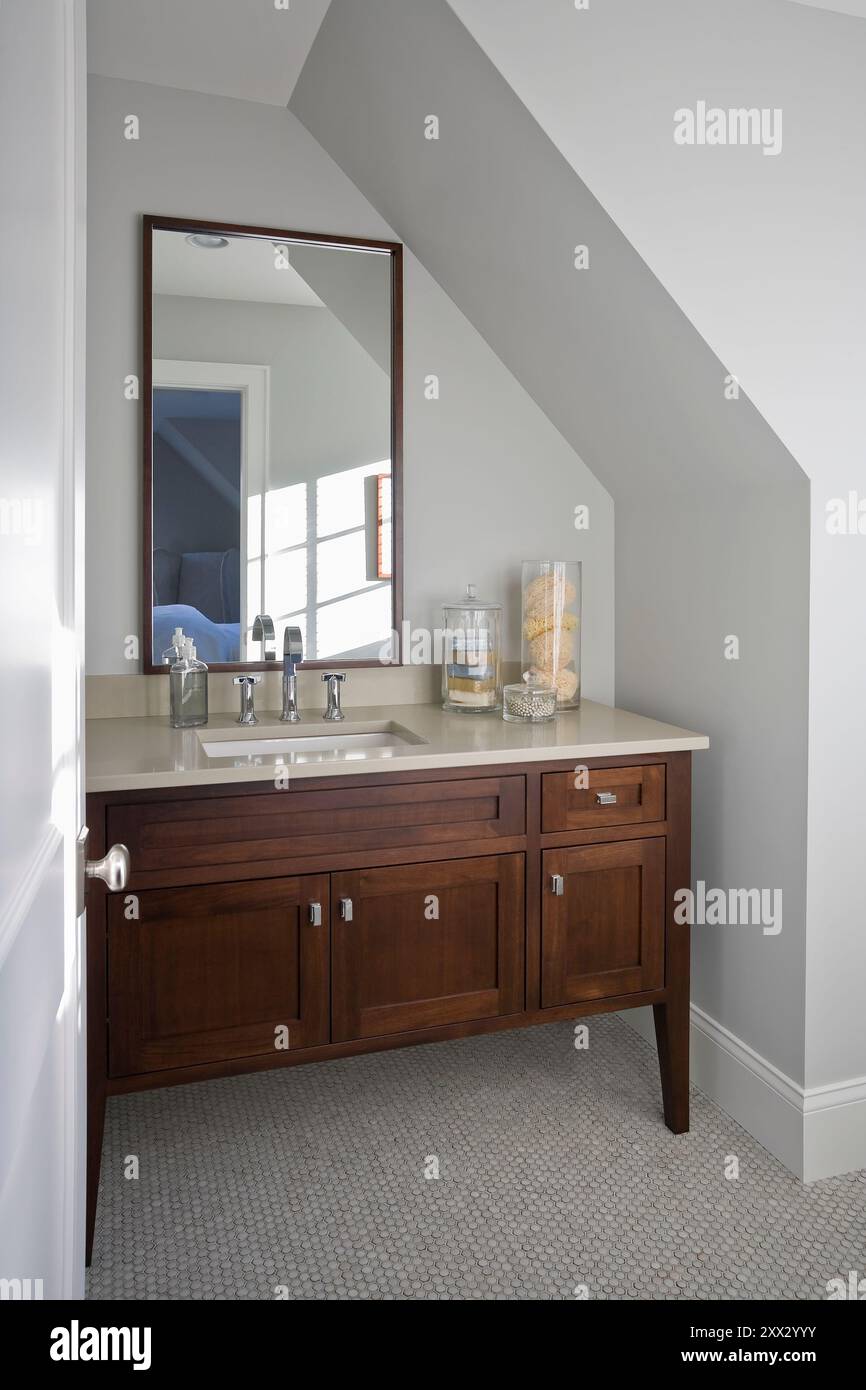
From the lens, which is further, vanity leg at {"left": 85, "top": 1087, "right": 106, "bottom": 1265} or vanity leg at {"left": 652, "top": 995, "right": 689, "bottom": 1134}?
vanity leg at {"left": 652, "top": 995, "right": 689, "bottom": 1134}

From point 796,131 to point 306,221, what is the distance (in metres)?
1.16

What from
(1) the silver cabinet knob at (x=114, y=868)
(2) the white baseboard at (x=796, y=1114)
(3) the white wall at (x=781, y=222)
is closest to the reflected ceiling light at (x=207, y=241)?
(3) the white wall at (x=781, y=222)

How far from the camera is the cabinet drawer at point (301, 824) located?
1.73 metres

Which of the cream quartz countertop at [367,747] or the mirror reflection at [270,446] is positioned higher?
the mirror reflection at [270,446]

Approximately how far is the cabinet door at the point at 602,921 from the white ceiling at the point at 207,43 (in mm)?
1885

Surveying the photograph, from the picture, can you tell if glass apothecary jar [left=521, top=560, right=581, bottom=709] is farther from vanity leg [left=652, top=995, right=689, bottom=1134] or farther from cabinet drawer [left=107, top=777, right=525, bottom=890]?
vanity leg [left=652, top=995, right=689, bottom=1134]

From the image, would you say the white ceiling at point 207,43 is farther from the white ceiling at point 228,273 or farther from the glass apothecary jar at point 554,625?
the glass apothecary jar at point 554,625

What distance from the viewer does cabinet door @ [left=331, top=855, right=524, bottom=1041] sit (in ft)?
6.16

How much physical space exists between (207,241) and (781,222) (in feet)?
4.32

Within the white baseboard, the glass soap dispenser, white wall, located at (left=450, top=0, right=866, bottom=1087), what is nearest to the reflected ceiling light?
white wall, located at (left=450, top=0, right=866, bottom=1087)

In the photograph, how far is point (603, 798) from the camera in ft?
6.66

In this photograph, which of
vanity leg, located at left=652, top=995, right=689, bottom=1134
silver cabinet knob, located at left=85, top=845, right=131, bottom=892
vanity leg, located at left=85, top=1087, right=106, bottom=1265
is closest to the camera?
silver cabinet knob, located at left=85, top=845, right=131, bottom=892

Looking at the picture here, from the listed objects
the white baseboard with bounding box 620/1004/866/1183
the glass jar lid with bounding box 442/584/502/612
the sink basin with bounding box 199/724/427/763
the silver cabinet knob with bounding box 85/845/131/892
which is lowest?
the white baseboard with bounding box 620/1004/866/1183

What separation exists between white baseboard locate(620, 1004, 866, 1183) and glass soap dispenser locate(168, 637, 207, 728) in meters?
1.47
